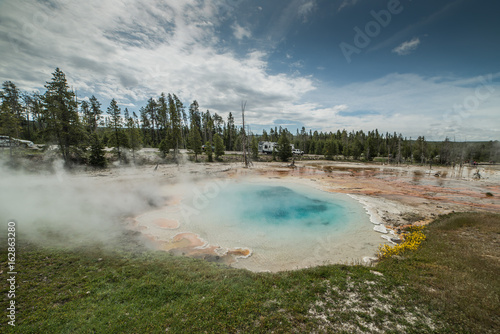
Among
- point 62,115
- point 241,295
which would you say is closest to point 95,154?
point 62,115

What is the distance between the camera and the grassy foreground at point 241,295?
178 inches

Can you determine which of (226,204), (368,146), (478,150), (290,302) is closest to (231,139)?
(368,146)

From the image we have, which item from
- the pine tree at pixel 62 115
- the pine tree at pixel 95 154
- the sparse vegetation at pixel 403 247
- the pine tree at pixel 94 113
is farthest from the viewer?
the pine tree at pixel 94 113

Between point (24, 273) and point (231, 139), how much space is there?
246 ft

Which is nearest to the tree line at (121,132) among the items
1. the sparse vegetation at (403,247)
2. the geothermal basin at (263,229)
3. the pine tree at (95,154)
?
the pine tree at (95,154)

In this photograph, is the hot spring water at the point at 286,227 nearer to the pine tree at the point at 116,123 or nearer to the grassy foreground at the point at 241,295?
the grassy foreground at the point at 241,295

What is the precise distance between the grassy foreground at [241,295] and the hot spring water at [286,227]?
2.18 meters

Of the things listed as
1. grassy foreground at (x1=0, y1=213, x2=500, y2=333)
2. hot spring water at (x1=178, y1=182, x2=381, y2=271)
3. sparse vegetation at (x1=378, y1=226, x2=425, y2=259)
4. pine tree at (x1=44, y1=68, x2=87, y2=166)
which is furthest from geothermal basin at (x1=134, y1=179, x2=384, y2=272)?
pine tree at (x1=44, y1=68, x2=87, y2=166)

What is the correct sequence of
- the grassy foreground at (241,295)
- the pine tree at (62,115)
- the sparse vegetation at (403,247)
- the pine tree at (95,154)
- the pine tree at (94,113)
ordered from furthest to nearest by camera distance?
the pine tree at (94,113), the pine tree at (95,154), the pine tree at (62,115), the sparse vegetation at (403,247), the grassy foreground at (241,295)

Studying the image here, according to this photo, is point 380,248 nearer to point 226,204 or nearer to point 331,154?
point 226,204

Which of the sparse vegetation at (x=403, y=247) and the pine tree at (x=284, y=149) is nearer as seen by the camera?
the sparse vegetation at (x=403, y=247)

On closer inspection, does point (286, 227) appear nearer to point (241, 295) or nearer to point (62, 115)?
point (241, 295)

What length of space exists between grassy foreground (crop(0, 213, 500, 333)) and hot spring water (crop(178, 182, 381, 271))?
7.17ft

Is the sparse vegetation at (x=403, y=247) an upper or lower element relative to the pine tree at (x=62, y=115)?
lower
